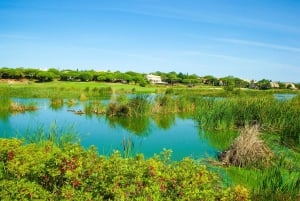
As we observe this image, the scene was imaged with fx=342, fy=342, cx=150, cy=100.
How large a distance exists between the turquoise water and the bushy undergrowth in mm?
5215

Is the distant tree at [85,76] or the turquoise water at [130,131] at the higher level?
the distant tree at [85,76]

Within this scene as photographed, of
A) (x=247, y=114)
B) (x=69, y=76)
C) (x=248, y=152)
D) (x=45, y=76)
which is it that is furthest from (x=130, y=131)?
(x=69, y=76)

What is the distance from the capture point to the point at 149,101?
21.6 m

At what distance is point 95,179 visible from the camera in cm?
421

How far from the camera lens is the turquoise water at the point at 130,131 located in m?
12.2

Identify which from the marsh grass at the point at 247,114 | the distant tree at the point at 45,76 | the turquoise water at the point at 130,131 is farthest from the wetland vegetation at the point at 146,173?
the distant tree at the point at 45,76

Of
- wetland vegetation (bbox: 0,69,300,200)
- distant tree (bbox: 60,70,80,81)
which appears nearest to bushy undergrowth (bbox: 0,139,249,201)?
wetland vegetation (bbox: 0,69,300,200)

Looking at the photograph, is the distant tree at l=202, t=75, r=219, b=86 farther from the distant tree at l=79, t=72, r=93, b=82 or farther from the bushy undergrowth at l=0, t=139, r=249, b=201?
the bushy undergrowth at l=0, t=139, r=249, b=201

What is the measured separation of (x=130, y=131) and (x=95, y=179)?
39.0ft

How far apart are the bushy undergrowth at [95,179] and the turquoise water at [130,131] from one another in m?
5.21

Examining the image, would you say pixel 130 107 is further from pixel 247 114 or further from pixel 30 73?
pixel 30 73

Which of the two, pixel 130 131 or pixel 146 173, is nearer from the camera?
pixel 146 173

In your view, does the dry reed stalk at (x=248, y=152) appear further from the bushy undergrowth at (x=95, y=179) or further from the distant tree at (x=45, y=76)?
the distant tree at (x=45, y=76)

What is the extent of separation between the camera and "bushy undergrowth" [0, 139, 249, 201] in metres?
3.94
